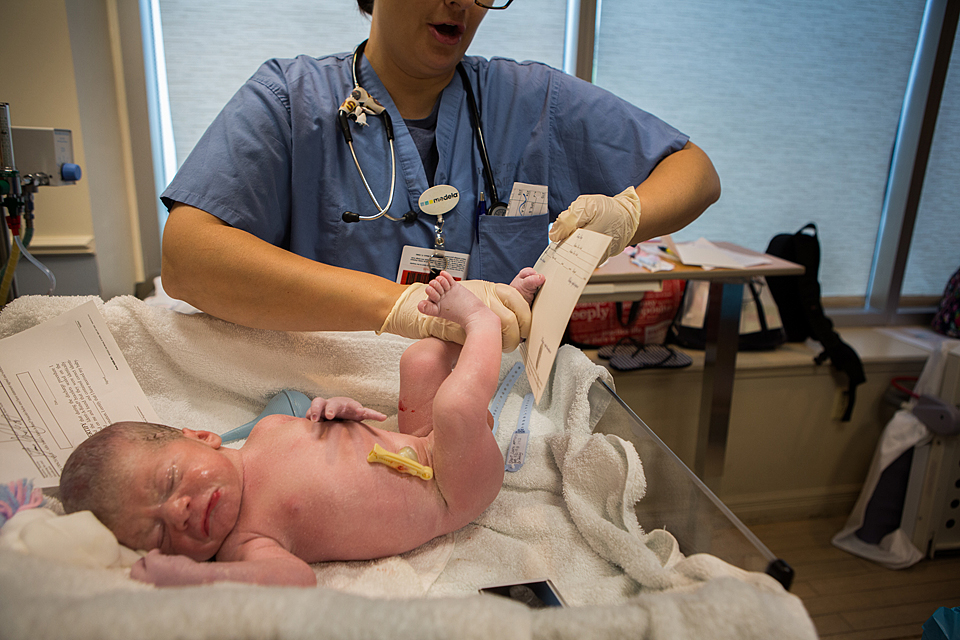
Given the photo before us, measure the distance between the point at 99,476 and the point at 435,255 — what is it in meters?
0.75

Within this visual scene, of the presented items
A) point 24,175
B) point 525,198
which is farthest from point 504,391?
point 24,175

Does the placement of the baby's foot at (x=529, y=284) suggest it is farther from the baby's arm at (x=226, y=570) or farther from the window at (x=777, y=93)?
the window at (x=777, y=93)

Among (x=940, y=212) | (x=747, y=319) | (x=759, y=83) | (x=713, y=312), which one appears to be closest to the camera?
(x=713, y=312)

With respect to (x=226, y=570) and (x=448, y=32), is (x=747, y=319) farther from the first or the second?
(x=226, y=570)

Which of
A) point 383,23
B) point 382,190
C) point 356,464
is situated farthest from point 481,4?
point 356,464

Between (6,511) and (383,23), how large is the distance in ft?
3.51

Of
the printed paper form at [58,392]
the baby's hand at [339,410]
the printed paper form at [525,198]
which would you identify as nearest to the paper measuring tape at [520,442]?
the baby's hand at [339,410]

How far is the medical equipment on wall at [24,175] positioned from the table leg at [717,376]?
76.3 inches

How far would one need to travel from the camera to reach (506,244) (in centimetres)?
130

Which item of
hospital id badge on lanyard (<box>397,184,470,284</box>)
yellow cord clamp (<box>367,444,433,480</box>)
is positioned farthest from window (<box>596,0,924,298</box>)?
yellow cord clamp (<box>367,444,433,480</box>)

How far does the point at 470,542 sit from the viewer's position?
85 centimetres

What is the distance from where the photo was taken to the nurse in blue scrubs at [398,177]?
985 millimetres

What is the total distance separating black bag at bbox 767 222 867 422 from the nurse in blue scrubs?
121 centimetres

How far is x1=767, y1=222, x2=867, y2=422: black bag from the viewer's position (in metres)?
2.21
